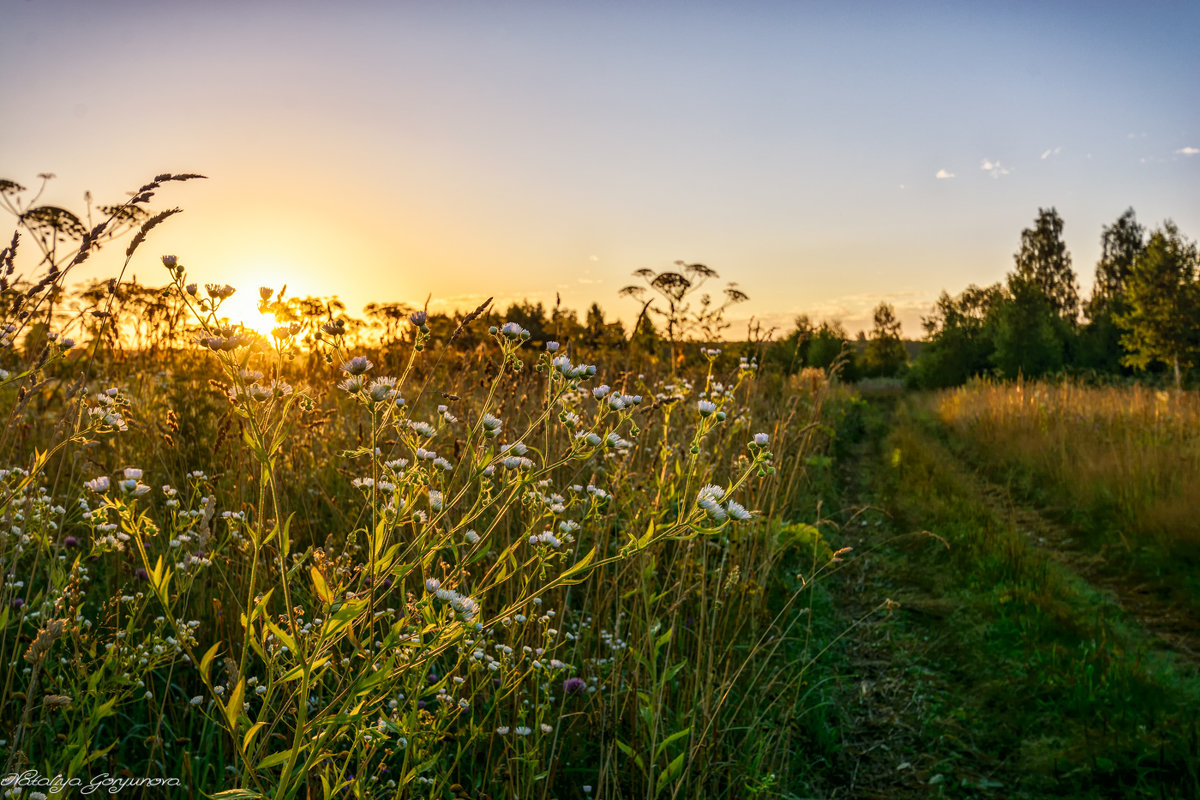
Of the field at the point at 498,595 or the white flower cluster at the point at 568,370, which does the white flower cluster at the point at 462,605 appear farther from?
the white flower cluster at the point at 568,370

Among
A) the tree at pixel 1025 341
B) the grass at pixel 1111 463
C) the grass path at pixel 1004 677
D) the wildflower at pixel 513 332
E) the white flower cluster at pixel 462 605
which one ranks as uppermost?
the tree at pixel 1025 341

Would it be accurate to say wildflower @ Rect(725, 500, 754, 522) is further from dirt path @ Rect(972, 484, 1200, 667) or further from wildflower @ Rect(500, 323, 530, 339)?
dirt path @ Rect(972, 484, 1200, 667)

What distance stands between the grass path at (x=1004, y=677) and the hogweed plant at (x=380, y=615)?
49cm

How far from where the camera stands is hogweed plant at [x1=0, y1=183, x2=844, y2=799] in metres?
1.21

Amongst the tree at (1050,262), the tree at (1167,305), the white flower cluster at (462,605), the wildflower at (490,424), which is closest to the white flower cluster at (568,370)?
the wildflower at (490,424)

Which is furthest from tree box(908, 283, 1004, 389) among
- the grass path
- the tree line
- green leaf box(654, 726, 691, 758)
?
green leaf box(654, 726, 691, 758)

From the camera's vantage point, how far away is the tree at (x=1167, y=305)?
25.4 m

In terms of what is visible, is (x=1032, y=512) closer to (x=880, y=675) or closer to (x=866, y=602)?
(x=866, y=602)

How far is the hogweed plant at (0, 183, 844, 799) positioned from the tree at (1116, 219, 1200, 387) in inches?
1168

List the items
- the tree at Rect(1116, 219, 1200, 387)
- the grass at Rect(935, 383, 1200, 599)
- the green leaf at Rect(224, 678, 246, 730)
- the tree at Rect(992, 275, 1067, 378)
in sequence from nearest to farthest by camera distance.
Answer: the green leaf at Rect(224, 678, 246, 730) → the grass at Rect(935, 383, 1200, 599) → the tree at Rect(1116, 219, 1200, 387) → the tree at Rect(992, 275, 1067, 378)

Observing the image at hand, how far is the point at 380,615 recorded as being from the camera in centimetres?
160

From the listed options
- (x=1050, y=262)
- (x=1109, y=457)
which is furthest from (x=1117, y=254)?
(x=1109, y=457)

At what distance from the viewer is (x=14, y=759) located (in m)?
1.38

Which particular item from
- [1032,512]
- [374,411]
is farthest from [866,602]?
[374,411]
